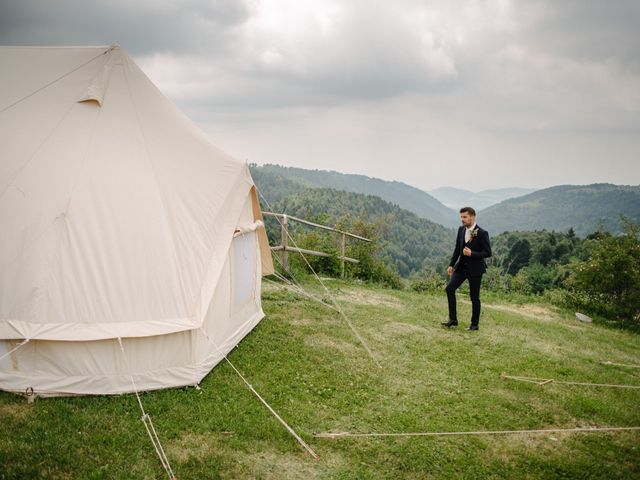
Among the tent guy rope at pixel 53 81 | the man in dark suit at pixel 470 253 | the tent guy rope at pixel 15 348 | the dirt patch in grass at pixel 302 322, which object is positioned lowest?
the dirt patch in grass at pixel 302 322

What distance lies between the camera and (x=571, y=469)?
3.67 m

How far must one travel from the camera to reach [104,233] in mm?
4367

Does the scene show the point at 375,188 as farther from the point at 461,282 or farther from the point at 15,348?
the point at 15,348

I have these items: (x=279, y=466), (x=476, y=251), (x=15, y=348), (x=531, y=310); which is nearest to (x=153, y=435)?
(x=279, y=466)

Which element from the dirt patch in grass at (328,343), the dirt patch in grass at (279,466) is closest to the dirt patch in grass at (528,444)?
the dirt patch in grass at (279,466)

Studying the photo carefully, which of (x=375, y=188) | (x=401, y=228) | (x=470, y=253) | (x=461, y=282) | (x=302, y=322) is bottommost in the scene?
(x=302, y=322)

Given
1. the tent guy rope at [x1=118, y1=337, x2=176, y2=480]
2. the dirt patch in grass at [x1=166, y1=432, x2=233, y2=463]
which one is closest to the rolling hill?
the tent guy rope at [x1=118, y1=337, x2=176, y2=480]

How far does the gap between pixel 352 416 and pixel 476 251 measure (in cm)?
348

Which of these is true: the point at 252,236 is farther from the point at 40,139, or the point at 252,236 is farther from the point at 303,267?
the point at 303,267

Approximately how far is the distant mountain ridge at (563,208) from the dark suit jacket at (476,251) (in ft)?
335

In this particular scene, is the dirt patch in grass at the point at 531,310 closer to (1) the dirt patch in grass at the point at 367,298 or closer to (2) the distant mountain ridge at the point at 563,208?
(1) the dirt patch in grass at the point at 367,298

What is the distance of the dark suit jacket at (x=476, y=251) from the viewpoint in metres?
6.54

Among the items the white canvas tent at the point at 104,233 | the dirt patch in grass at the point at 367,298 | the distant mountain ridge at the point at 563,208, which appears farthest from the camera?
the distant mountain ridge at the point at 563,208

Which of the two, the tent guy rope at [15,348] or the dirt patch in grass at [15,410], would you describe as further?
the tent guy rope at [15,348]
